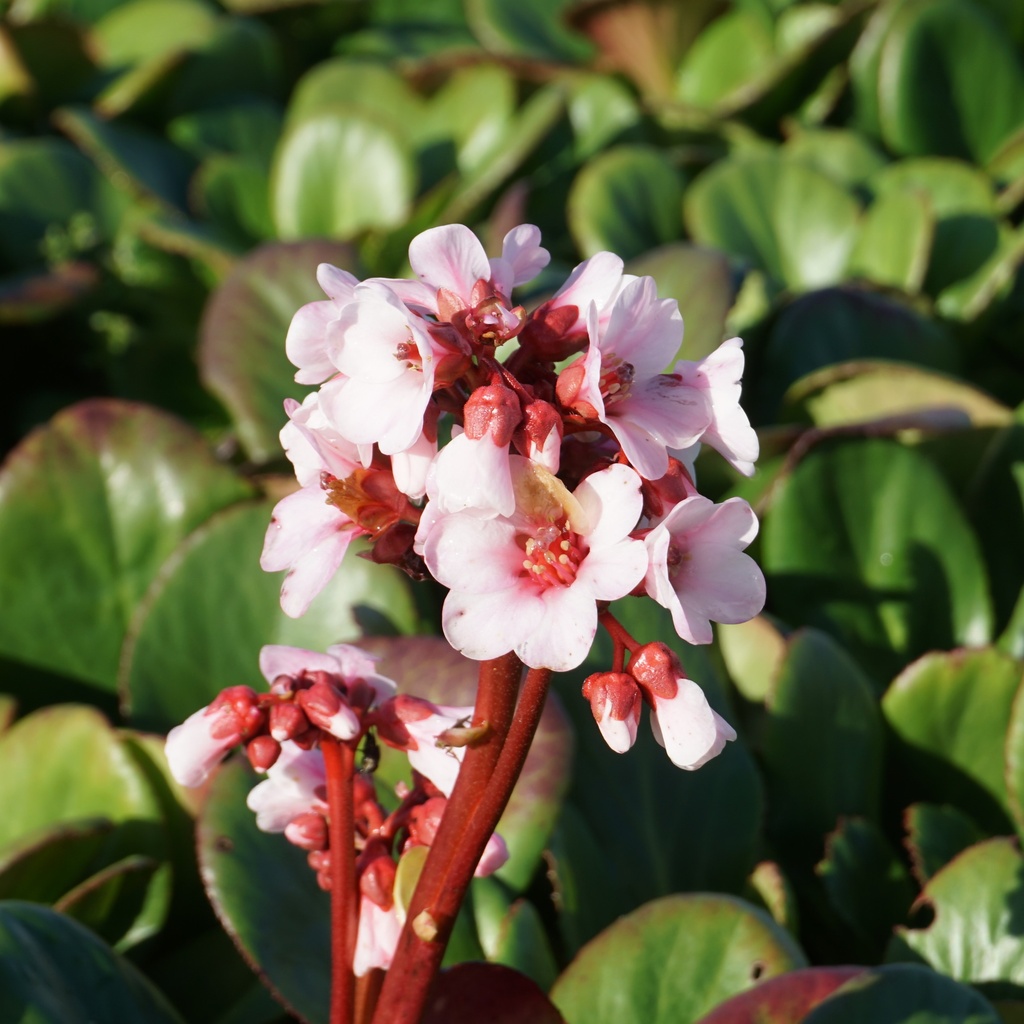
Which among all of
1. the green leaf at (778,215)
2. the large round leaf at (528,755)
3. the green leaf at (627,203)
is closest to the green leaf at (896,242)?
the green leaf at (778,215)

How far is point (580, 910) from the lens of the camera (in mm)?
1179

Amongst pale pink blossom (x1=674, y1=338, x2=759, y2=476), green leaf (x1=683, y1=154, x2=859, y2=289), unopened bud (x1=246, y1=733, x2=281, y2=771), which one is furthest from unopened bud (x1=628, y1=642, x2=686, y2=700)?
green leaf (x1=683, y1=154, x2=859, y2=289)

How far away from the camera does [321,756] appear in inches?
33.5

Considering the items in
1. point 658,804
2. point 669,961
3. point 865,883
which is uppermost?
point 669,961

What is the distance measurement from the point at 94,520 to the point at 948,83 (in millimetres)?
2021

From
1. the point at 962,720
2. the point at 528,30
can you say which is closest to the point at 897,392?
the point at 962,720

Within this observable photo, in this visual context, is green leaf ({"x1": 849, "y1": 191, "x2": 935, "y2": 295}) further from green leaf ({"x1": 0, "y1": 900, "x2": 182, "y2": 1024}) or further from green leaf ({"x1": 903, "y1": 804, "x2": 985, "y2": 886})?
green leaf ({"x1": 0, "y1": 900, "x2": 182, "y2": 1024})

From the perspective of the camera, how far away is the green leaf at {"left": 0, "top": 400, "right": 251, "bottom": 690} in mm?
1523

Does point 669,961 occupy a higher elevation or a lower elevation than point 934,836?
higher

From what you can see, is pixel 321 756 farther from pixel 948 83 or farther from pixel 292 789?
pixel 948 83

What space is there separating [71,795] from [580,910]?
1.70ft

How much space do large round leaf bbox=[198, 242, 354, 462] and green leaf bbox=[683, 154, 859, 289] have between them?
744 millimetres

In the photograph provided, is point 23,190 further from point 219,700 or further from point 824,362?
point 219,700

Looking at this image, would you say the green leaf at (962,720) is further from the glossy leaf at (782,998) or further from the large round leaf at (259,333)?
the large round leaf at (259,333)
